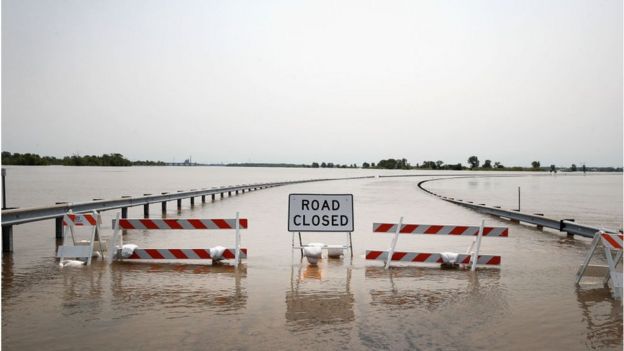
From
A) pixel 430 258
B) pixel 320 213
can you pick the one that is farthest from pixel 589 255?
pixel 320 213

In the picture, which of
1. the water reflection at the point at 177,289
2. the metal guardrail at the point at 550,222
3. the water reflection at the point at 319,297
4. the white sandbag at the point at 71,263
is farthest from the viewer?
the metal guardrail at the point at 550,222

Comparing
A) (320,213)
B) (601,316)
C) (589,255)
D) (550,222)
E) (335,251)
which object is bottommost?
(601,316)

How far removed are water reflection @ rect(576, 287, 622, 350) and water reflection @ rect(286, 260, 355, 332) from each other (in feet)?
9.29

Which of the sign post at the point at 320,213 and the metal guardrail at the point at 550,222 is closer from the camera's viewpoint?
the sign post at the point at 320,213

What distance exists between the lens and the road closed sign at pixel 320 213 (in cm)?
1222

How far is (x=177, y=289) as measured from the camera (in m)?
8.78

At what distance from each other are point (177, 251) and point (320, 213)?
A: 10.4ft

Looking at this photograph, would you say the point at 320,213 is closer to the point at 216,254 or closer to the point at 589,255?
the point at 216,254

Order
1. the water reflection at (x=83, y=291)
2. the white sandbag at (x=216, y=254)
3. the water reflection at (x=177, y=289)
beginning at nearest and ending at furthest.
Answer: the water reflection at (x=83, y=291) < the water reflection at (x=177, y=289) < the white sandbag at (x=216, y=254)

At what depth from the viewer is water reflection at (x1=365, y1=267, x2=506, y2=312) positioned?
8.05 m

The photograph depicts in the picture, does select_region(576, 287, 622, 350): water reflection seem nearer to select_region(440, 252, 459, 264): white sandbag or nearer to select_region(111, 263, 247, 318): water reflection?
select_region(440, 252, 459, 264): white sandbag

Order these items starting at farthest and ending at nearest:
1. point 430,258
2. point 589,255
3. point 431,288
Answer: point 430,258 → point 589,255 → point 431,288

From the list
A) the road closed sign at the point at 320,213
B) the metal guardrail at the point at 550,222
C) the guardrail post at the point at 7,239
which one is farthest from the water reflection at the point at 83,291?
the metal guardrail at the point at 550,222

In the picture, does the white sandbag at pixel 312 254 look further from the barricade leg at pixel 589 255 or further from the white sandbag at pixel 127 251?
the barricade leg at pixel 589 255
